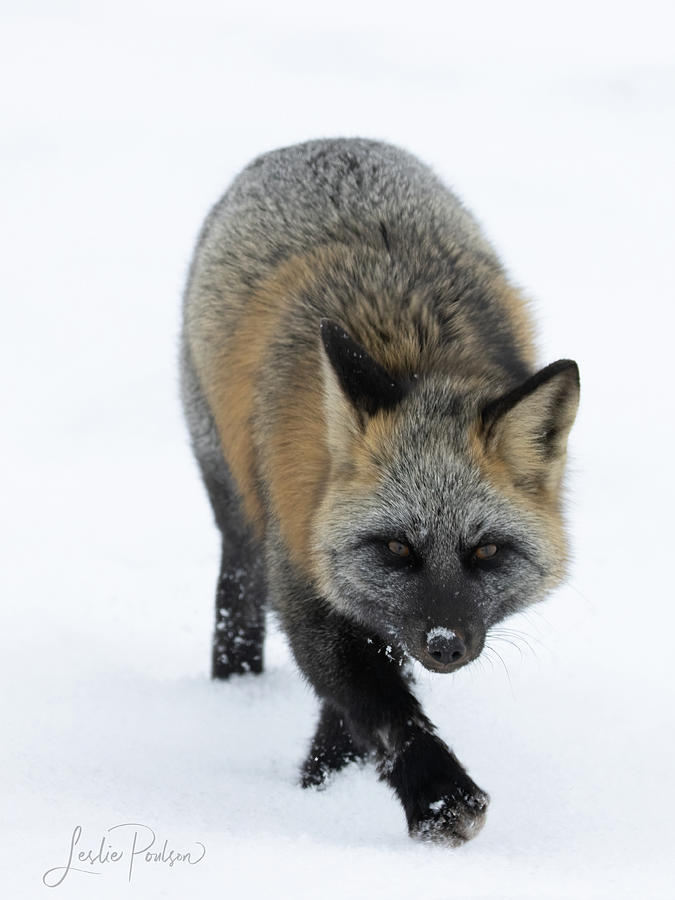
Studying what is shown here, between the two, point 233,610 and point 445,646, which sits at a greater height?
point 445,646

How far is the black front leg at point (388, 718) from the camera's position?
15.9 feet

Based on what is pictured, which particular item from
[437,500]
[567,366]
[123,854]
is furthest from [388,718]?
[567,366]

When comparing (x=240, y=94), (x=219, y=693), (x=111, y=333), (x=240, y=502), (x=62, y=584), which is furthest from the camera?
(x=240, y=94)

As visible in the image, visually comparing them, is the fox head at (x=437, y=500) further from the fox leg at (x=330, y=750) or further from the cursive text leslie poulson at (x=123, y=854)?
the fox leg at (x=330, y=750)

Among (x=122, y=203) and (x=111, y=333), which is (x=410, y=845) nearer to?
(x=111, y=333)

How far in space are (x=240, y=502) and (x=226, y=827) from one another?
2.93 m

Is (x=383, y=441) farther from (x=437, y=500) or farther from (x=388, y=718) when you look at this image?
(x=388, y=718)

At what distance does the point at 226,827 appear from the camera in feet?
15.8

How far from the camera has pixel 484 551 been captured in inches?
196

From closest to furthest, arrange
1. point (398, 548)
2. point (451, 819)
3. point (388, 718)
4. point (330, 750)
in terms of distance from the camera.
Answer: point (451, 819), point (398, 548), point (388, 718), point (330, 750)

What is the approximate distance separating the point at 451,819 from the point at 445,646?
80cm

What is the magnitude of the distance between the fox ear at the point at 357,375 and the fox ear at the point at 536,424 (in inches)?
18.4

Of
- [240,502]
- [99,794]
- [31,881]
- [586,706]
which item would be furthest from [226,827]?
[586,706]

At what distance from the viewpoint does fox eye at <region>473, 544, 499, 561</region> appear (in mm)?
4969
